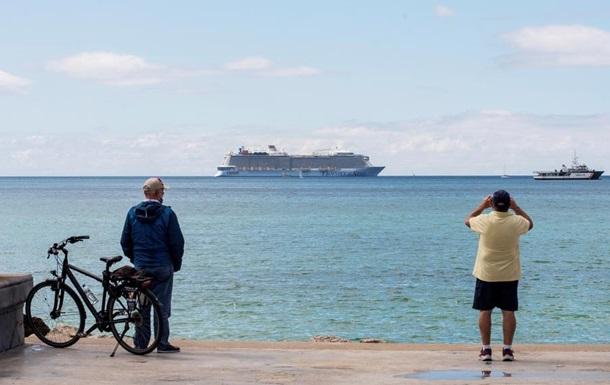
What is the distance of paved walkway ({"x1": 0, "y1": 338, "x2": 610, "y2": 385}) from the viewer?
9.23 m

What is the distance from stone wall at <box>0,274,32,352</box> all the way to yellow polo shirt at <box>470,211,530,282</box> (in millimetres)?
4554

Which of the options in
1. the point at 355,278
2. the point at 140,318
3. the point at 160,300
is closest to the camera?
the point at 140,318

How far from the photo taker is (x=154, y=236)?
10680 mm

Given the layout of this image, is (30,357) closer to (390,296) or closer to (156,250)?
(156,250)

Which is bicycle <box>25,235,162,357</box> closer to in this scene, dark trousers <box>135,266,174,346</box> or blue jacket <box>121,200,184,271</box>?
dark trousers <box>135,266,174,346</box>

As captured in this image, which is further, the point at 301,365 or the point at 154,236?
the point at 154,236

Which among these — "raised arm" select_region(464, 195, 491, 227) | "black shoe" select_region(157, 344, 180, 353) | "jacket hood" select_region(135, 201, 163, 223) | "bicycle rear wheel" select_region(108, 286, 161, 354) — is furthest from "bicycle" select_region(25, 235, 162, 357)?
"raised arm" select_region(464, 195, 491, 227)

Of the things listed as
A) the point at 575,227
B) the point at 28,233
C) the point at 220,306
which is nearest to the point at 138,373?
the point at 220,306

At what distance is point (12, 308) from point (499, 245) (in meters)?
4.79

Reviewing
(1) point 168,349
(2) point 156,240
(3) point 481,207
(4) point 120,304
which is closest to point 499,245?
(3) point 481,207

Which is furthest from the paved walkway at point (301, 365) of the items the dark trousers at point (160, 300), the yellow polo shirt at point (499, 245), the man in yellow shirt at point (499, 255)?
the yellow polo shirt at point (499, 245)

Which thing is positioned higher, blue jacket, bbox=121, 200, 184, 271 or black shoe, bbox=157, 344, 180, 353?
blue jacket, bbox=121, 200, 184, 271

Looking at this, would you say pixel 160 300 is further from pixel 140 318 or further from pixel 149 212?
pixel 149 212

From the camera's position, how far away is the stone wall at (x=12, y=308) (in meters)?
10.6
